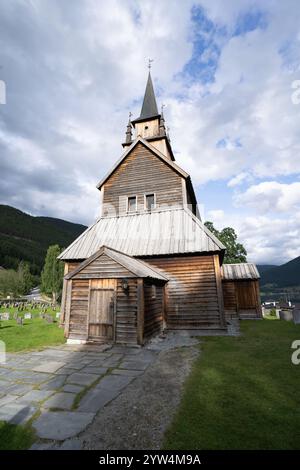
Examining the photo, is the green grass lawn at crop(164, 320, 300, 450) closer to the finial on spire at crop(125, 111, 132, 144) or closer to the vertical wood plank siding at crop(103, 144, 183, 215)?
the vertical wood plank siding at crop(103, 144, 183, 215)

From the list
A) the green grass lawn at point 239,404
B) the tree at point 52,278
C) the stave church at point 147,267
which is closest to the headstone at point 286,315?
the stave church at point 147,267

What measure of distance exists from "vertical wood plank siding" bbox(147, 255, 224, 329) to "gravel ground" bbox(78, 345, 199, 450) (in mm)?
5581

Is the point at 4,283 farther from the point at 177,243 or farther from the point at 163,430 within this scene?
the point at 163,430

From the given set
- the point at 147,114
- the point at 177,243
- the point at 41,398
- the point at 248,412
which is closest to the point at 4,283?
the point at 147,114

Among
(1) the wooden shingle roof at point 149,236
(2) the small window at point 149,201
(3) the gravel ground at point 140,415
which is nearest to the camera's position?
(3) the gravel ground at point 140,415

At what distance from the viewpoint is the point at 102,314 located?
408 inches

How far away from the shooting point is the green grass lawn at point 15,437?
3.41 m

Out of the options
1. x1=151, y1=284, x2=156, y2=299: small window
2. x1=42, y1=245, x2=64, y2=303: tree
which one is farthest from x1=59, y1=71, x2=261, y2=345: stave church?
x1=42, y1=245, x2=64, y2=303: tree

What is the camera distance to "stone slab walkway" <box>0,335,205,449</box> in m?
4.11

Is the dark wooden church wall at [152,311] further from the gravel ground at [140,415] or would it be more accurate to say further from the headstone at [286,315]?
the headstone at [286,315]

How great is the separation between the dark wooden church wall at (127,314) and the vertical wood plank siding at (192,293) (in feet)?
11.8

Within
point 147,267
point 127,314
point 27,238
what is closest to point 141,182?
point 147,267

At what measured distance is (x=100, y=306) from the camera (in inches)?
413

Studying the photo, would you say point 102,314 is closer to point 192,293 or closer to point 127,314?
point 127,314
